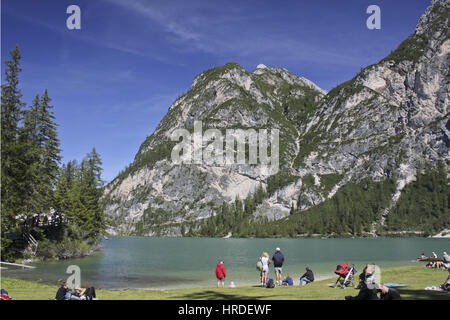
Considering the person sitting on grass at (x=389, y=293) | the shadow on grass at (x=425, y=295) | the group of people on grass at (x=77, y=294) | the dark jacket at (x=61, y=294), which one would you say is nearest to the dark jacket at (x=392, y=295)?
the person sitting on grass at (x=389, y=293)

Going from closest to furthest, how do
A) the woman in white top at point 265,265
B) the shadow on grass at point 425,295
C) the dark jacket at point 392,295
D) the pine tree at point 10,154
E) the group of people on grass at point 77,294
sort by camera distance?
the dark jacket at point 392,295, the shadow on grass at point 425,295, the group of people on grass at point 77,294, the woman in white top at point 265,265, the pine tree at point 10,154

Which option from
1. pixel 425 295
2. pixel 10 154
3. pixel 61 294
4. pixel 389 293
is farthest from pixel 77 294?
pixel 10 154

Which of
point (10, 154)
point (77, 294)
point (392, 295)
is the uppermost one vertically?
point (10, 154)

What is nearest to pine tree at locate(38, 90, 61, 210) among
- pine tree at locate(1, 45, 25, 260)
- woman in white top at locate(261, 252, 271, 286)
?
pine tree at locate(1, 45, 25, 260)

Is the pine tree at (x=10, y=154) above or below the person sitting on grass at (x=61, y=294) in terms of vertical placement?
above

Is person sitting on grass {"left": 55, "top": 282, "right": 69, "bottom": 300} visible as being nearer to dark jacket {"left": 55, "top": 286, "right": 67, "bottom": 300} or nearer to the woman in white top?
dark jacket {"left": 55, "top": 286, "right": 67, "bottom": 300}

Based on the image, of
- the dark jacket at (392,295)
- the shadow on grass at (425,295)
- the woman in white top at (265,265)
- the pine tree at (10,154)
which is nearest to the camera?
the dark jacket at (392,295)

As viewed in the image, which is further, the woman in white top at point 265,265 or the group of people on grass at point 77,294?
the woman in white top at point 265,265

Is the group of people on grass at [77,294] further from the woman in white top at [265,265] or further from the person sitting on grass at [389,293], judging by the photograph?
the person sitting on grass at [389,293]

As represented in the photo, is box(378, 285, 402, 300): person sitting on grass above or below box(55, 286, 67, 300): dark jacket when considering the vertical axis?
above

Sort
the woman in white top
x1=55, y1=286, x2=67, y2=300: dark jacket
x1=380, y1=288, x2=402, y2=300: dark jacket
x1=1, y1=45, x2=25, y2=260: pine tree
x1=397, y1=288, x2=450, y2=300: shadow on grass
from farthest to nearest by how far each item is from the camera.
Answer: x1=1, y1=45, x2=25, y2=260: pine tree
the woman in white top
x1=55, y1=286, x2=67, y2=300: dark jacket
x1=397, y1=288, x2=450, y2=300: shadow on grass
x1=380, y1=288, x2=402, y2=300: dark jacket

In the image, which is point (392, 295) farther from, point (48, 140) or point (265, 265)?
point (48, 140)

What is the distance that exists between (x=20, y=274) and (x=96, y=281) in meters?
9.65
